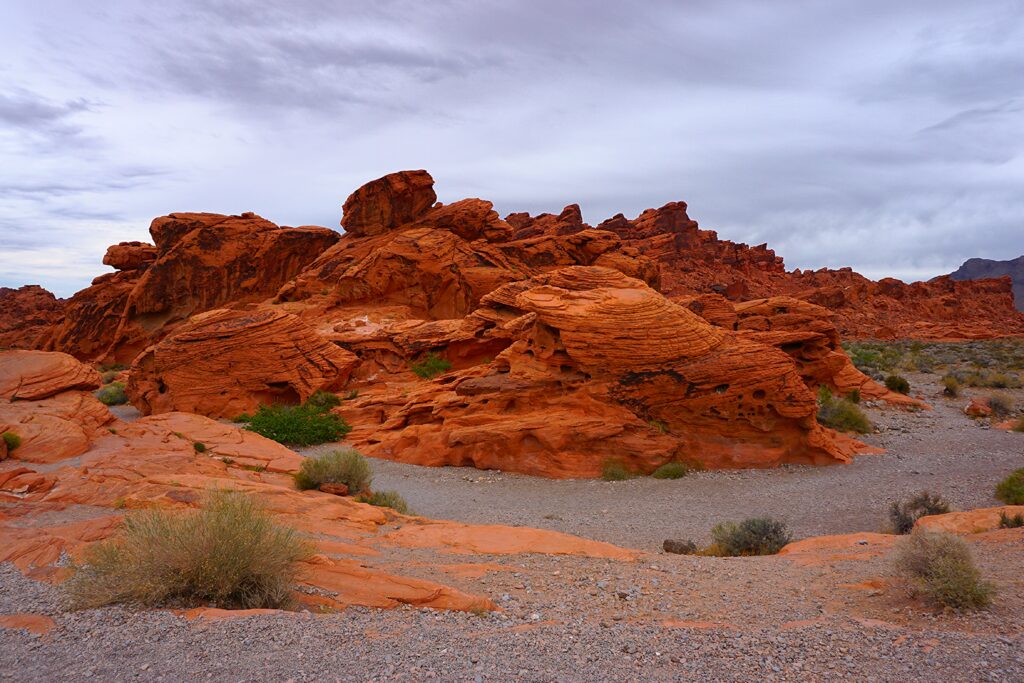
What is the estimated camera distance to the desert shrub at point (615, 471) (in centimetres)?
1402

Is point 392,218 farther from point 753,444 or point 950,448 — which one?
point 950,448

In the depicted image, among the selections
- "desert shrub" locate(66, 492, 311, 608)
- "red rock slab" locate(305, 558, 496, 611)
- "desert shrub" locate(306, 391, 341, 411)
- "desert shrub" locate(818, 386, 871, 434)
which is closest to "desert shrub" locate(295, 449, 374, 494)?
"red rock slab" locate(305, 558, 496, 611)

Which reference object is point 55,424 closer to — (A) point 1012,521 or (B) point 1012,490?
(A) point 1012,521

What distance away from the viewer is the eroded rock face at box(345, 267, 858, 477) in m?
14.8

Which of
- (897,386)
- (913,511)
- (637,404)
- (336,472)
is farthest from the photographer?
(897,386)

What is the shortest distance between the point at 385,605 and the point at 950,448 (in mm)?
16458

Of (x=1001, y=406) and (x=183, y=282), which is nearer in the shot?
(x=1001, y=406)

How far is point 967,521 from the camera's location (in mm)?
8664

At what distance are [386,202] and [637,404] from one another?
23.8m

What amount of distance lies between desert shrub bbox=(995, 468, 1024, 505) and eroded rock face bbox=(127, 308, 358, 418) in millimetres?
18136

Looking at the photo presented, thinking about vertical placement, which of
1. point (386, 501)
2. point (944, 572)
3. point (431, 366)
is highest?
point (431, 366)

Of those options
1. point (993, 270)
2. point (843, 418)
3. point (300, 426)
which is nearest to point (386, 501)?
point (300, 426)

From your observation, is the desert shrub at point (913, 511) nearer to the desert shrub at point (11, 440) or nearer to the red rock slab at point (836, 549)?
the red rock slab at point (836, 549)

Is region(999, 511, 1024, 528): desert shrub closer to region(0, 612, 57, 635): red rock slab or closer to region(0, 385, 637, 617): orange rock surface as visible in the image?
region(0, 385, 637, 617): orange rock surface
